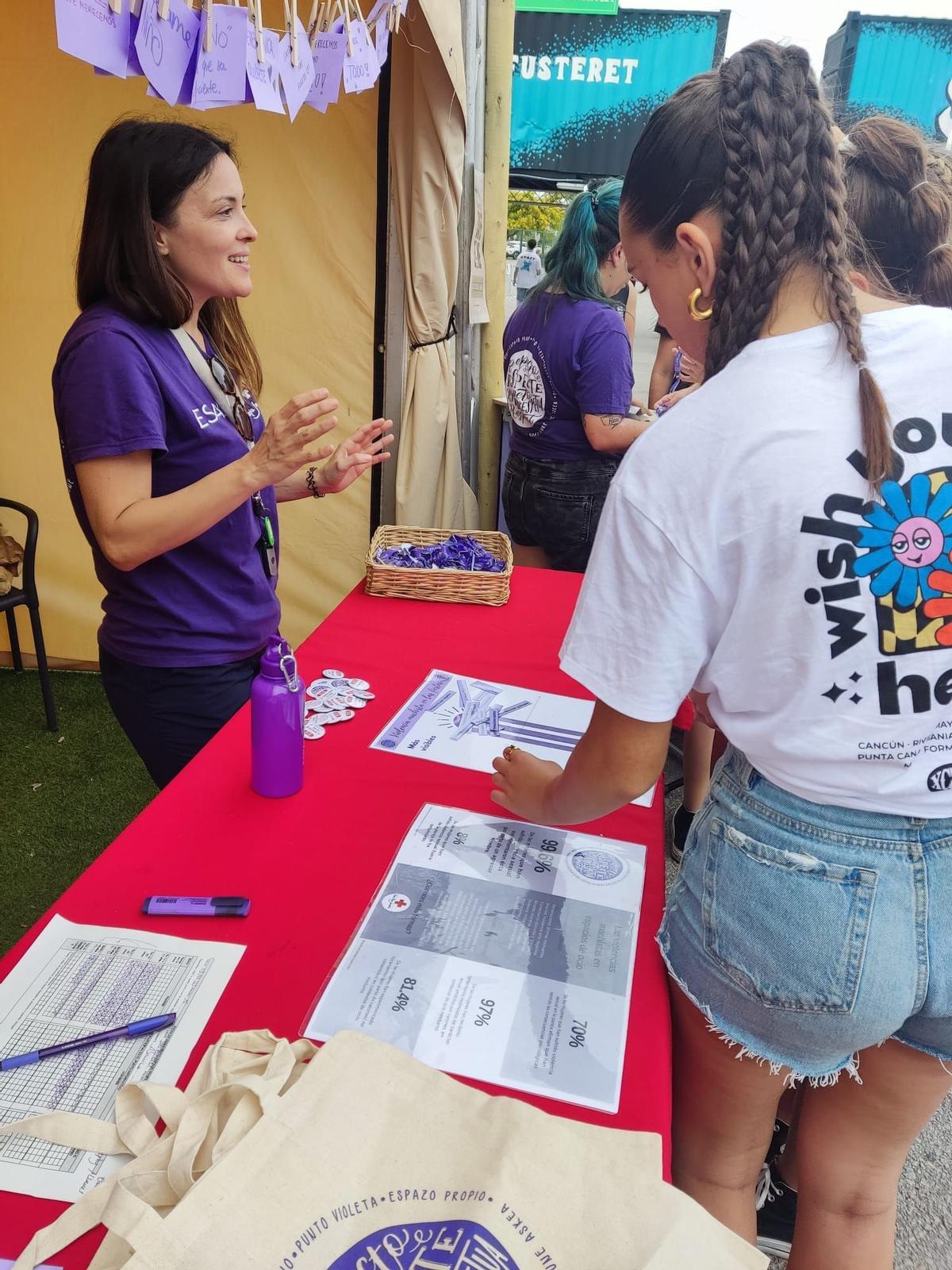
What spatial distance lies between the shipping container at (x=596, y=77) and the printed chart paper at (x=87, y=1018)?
514 cm

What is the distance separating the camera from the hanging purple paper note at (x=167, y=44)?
1.16 meters

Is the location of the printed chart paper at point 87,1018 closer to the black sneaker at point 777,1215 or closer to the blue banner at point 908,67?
Result: the black sneaker at point 777,1215

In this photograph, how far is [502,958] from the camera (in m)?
0.92

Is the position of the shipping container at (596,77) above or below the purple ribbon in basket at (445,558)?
above

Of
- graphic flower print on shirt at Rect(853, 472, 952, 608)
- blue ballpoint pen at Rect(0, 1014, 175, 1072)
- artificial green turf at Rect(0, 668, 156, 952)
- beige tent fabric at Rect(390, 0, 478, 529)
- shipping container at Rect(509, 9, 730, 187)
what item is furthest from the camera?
shipping container at Rect(509, 9, 730, 187)

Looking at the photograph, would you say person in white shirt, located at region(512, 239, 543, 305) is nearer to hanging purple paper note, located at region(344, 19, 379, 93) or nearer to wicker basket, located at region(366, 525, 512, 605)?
hanging purple paper note, located at region(344, 19, 379, 93)

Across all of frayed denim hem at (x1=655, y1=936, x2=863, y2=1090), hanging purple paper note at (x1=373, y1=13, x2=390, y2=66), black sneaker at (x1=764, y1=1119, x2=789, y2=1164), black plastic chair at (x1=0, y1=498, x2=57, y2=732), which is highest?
hanging purple paper note at (x1=373, y1=13, x2=390, y2=66)

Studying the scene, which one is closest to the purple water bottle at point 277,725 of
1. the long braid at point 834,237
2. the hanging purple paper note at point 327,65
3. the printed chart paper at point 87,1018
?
the printed chart paper at point 87,1018

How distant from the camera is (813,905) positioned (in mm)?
760

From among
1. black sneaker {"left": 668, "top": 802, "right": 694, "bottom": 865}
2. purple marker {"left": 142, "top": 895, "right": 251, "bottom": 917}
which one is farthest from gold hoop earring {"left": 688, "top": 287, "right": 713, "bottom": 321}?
black sneaker {"left": 668, "top": 802, "right": 694, "bottom": 865}

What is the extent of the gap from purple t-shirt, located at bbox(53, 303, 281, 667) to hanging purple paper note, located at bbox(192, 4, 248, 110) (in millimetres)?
361

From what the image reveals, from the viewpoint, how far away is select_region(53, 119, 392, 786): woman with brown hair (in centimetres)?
130

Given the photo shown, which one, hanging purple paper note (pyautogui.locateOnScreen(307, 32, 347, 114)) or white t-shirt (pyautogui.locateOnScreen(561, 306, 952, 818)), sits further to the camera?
hanging purple paper note (pyautogui.locateOnScreen(307, 32, 347, 114))

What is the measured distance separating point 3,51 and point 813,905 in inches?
133
